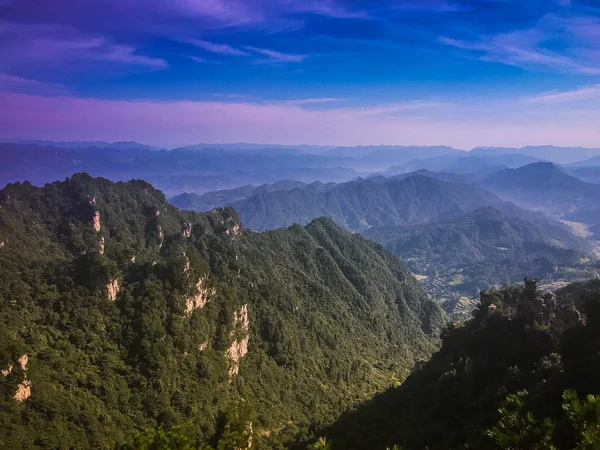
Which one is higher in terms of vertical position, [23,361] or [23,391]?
[23,361]

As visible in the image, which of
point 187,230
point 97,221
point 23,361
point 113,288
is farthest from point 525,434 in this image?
point 97,221

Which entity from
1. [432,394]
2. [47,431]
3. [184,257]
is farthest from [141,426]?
[432,394]

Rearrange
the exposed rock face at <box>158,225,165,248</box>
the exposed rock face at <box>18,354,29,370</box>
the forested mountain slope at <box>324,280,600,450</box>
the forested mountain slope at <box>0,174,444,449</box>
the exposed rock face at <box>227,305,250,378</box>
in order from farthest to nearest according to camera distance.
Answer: the exposed rock face at <box>158,225,165,248</box> → the exposed rock face at <box>227,305,250,378</box> → the forested mountain slope at <box>0,174,444,449</box> → the exposed rock face at <box>18,354,29,370</box> → the forested mountain slope at <box>324,280,600,450</box>

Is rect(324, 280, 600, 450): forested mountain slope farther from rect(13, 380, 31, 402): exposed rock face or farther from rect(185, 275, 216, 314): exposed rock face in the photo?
rect(13, 380, 31, 402): exposed rock face

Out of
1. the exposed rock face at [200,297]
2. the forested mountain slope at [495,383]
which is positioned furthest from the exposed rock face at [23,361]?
the forested mountain slope at [495,383]

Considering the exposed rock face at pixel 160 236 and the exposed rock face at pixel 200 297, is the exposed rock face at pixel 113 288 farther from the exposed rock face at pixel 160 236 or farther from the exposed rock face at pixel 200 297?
the exposed rock face at pixel 160 236

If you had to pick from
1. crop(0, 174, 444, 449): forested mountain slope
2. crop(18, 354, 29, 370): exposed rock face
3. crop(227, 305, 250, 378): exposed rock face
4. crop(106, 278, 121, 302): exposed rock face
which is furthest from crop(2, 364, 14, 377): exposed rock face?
crop(227, 305, 250, 378): exposed rock face

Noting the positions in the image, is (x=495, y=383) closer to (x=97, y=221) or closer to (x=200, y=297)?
(x=200, y=297)

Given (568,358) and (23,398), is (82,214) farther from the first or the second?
(568,358)
